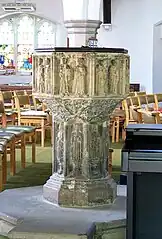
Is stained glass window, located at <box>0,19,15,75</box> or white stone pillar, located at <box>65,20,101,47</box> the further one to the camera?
stained glass window, located at <box>0,19,15,75</box>

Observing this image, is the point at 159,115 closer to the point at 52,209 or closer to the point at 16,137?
the point at 16,137

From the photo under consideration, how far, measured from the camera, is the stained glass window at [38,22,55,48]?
13.3m

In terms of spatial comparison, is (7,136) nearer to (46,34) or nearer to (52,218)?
(52,218)

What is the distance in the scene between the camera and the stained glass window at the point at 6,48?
13396mm

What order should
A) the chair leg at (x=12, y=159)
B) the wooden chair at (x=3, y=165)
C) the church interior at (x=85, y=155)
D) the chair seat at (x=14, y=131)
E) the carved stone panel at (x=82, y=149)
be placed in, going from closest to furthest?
the church interior at (x=85, y=155) → the carved stone panel at (x=82, y=149) → the wooden chair at (x=3, y=165) → the chair leg at (x=12, y=159) → the chair seat at (x=14, y=131)

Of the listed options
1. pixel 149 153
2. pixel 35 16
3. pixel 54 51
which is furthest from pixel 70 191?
pixel 35 16

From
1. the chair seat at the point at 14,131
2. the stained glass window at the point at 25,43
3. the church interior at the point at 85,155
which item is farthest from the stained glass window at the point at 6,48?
the church interior at the point at 85,155

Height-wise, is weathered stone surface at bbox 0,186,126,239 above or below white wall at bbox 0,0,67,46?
below

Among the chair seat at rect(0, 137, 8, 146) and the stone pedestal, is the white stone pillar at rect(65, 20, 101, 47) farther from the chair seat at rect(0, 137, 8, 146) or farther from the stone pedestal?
the chair seat at rect(0, 137, 8, 146)

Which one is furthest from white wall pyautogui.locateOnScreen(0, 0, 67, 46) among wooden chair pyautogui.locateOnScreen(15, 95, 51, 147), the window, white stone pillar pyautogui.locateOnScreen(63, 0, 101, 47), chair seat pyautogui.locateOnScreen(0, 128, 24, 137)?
white stone pillar pyautogui.locateOnScreen(63, 0, 101, 47)

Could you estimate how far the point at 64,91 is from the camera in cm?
373

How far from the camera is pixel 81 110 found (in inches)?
149

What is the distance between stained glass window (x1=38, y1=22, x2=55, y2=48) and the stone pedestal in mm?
9511

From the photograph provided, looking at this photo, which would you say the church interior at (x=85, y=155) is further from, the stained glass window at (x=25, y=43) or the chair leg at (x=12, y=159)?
the stained glass window at (x=25, y=43)
